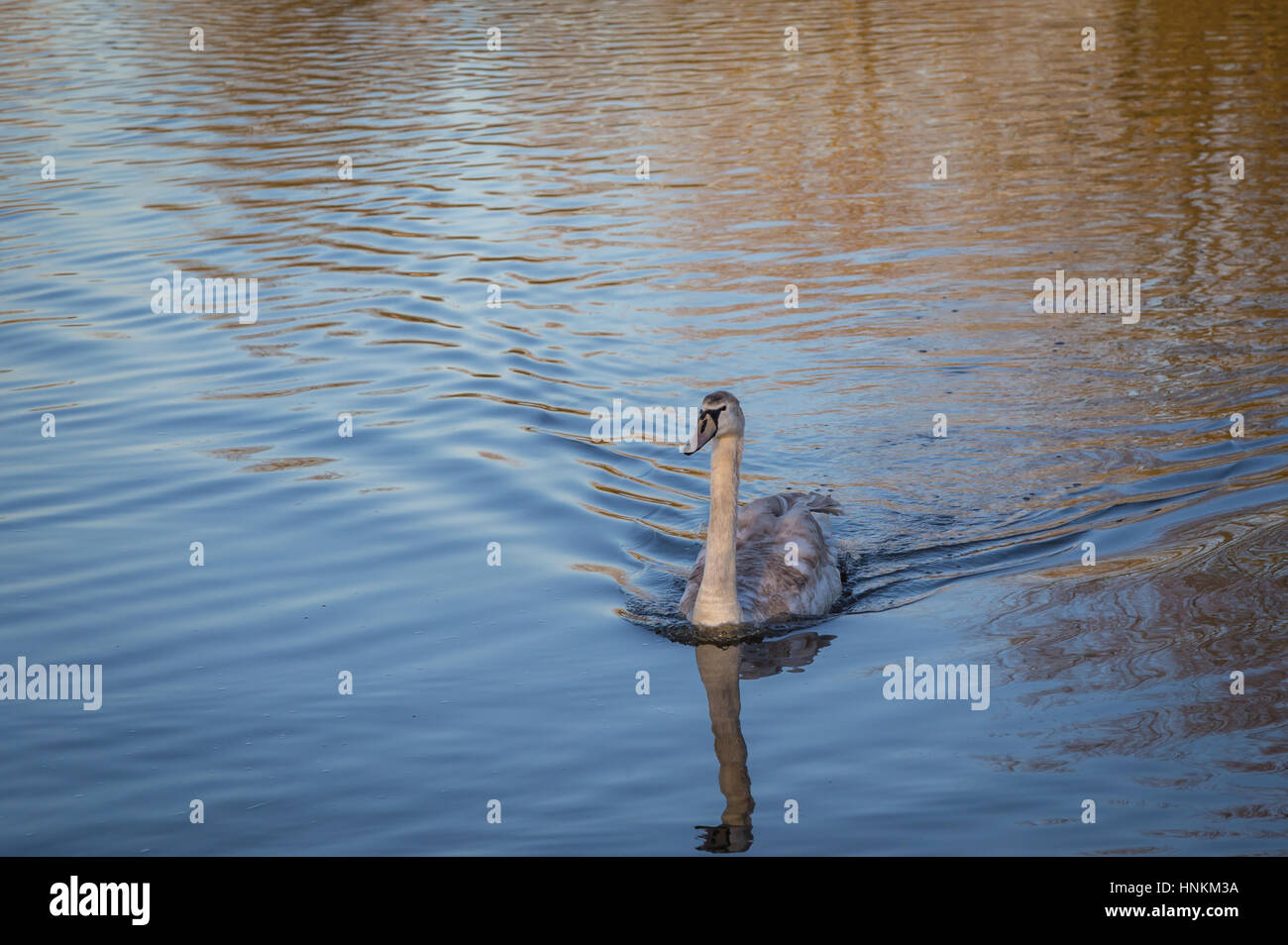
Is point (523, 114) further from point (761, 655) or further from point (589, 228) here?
point (761, 655)

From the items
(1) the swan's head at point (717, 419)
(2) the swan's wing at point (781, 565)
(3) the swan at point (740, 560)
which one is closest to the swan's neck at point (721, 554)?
(3) the swan at point (740, 560)

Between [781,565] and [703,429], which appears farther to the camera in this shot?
[781,565]

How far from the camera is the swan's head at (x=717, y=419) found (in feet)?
31.9

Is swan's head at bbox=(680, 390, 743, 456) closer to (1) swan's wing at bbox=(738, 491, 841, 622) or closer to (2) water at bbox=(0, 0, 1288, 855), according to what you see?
(1) swan's wing at bbox=(738, 491, 841, 622)

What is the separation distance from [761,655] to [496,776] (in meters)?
2.42

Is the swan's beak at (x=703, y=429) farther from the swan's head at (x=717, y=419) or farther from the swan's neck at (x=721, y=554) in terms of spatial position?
the swan's neck at (x=721, y=554)

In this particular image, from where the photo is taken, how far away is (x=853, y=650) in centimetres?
980

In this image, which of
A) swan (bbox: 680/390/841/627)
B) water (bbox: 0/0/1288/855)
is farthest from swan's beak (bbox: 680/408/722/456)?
water (bbox: 0/0/1288/855)

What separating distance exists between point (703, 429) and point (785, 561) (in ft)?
4.64

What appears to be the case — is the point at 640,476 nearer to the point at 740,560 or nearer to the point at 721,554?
the point at 740,560

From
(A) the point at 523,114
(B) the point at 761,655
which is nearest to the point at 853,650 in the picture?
(B) the point at 761,655

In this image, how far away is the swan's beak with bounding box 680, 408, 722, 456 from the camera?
9.52m

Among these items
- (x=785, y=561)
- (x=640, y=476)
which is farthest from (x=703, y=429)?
(x=640, y=476)

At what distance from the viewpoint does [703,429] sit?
385 inches
